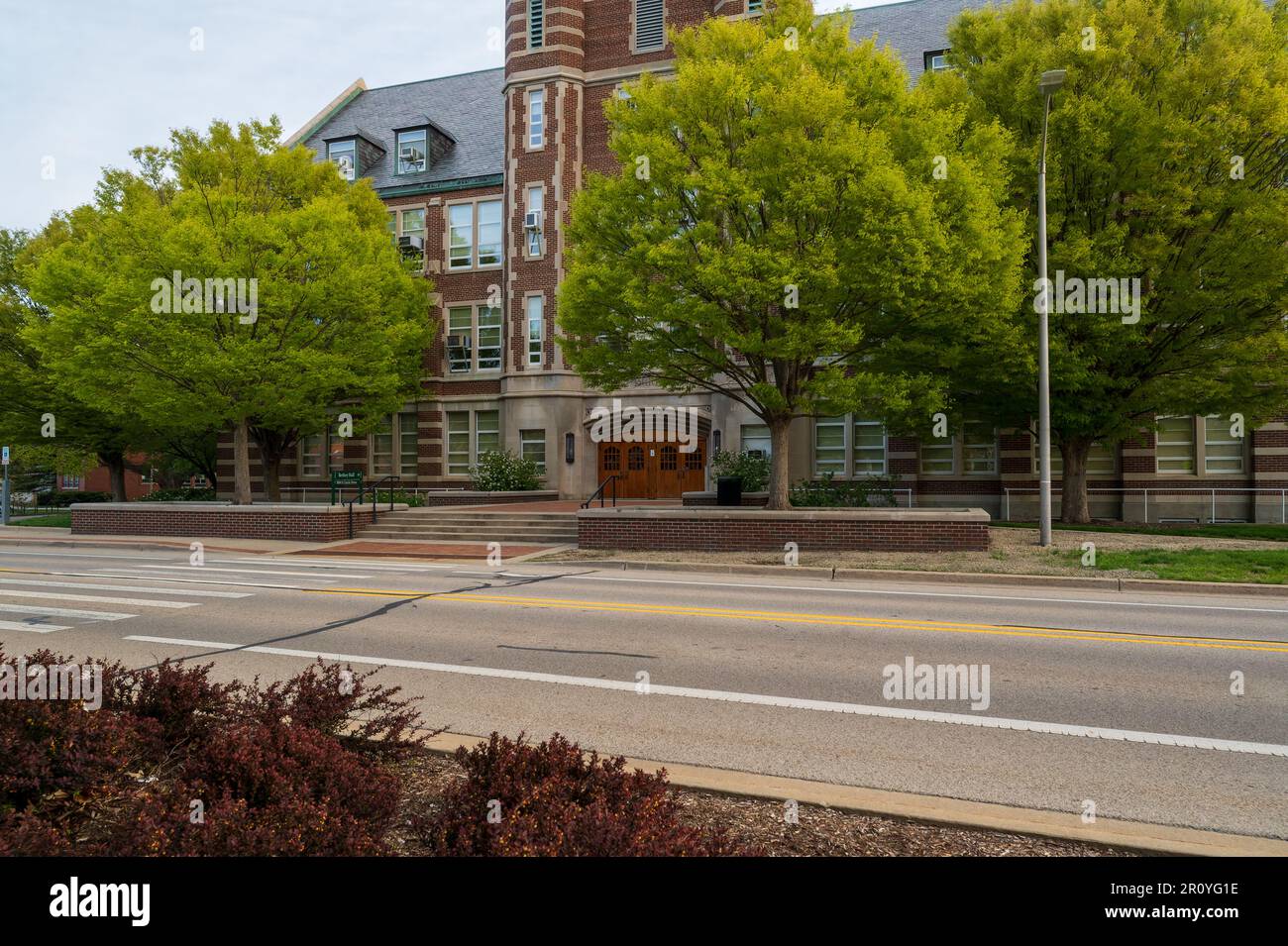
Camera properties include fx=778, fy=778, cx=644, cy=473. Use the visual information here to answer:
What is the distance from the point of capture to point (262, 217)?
21656mm

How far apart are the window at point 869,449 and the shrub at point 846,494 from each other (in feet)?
9.15

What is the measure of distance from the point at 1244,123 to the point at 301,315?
24.2 meters

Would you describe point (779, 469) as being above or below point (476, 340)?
below

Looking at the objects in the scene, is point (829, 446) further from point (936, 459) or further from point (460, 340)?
point (460, 340)

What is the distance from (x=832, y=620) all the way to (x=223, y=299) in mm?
19117

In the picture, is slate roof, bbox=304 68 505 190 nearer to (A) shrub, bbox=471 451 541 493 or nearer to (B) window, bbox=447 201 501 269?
(B) window, bbox=447 201 501 269

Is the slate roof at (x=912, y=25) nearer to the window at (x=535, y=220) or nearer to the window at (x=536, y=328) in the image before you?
the window at (x=535, y=220)

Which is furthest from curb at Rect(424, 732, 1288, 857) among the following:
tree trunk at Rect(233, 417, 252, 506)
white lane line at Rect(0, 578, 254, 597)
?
tree trunk at Rect(233, 417, 252, 506)

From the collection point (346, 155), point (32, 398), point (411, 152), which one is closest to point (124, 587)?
point (32, 398)

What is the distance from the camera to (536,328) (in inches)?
1225

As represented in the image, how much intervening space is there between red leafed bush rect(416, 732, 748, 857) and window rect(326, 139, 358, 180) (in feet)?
123

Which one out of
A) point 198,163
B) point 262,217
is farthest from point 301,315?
point 198,163

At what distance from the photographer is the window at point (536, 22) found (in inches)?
1247

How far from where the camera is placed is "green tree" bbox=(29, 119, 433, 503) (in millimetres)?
20844
